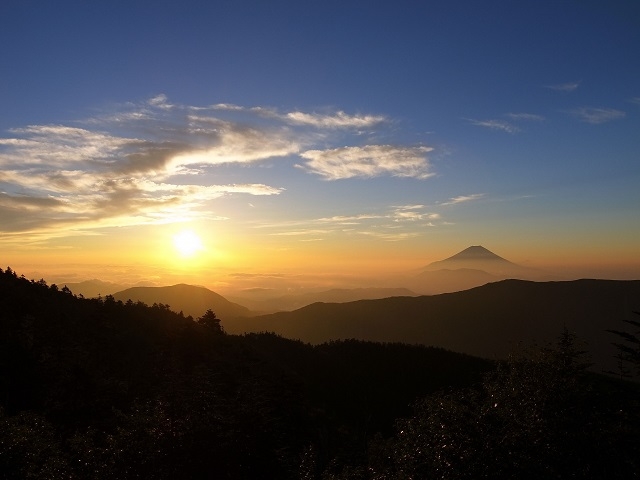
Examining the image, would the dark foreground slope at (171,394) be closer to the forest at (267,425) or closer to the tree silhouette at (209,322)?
the forest at (267,425)

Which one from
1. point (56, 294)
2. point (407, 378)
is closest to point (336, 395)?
point (407, 378)

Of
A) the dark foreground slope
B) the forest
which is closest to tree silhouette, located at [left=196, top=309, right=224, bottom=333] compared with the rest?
the dark foreground slope

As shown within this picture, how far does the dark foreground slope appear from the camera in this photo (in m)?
24.5

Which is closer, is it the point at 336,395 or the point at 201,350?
the point at 201,350

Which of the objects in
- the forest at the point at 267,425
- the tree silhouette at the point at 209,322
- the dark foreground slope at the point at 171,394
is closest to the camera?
the forest at the point at 267,425

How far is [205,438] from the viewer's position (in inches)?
1089

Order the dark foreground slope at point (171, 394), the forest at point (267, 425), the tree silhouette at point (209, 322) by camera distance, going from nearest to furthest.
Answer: the forest at point (267, 425), the dark foreground slope at point (171, 394), the tree silhouette at point (209, 322)

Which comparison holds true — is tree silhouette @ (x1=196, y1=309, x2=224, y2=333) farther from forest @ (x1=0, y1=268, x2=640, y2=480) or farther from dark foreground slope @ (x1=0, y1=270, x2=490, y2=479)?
forest @ (x1=0, y1=268, x2=640, y2=480)

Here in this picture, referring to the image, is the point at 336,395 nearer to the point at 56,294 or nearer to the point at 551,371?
the point at 56,294

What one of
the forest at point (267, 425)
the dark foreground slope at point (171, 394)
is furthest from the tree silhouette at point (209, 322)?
the forest at point (267, 425)

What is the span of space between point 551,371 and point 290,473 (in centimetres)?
1719

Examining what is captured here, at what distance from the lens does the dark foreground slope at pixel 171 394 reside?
24500 millimetres

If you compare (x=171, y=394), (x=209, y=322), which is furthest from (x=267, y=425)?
(x=209, y=322)

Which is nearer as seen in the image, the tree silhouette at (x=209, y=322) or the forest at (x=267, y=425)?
the forest at (x=267, y=425)
